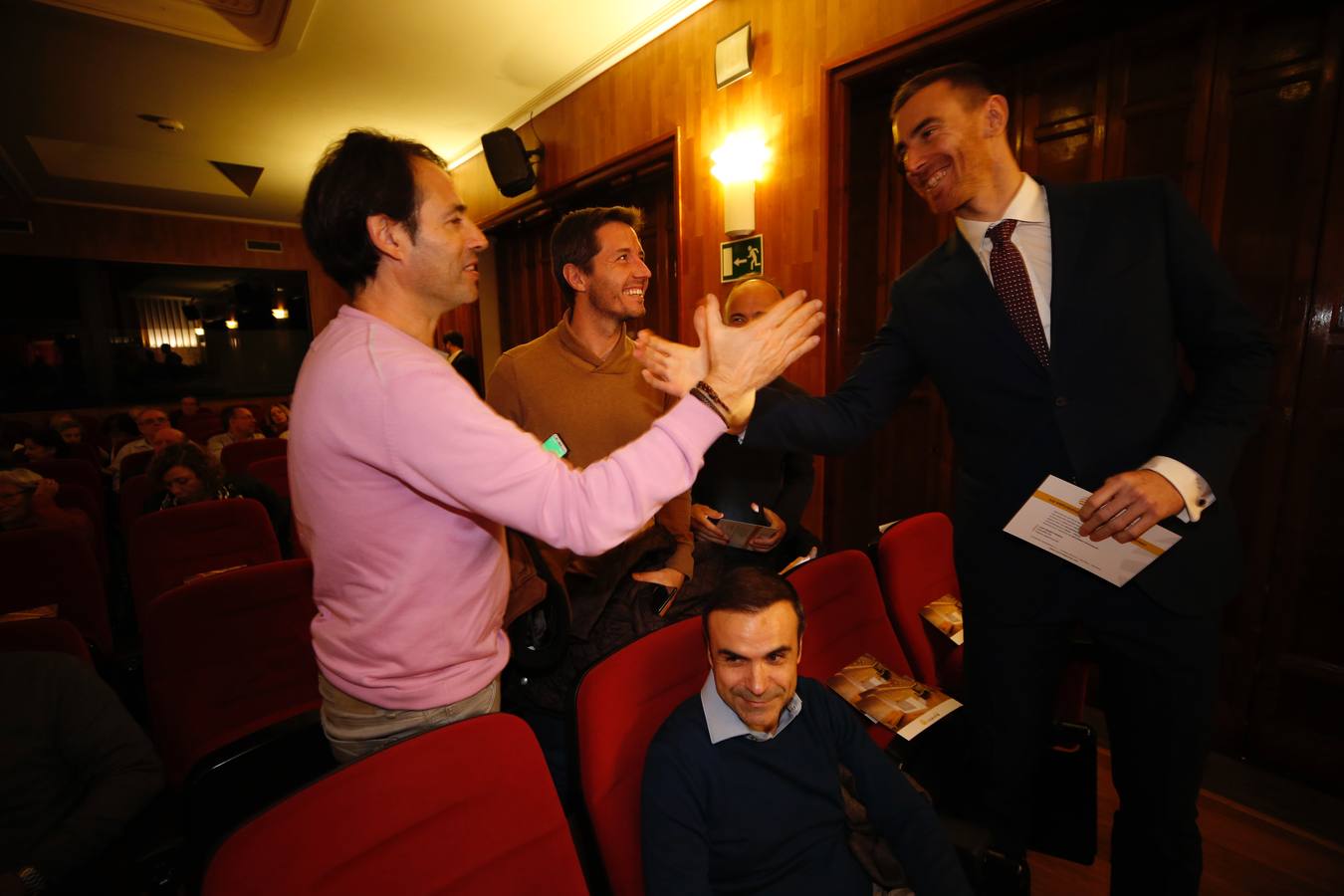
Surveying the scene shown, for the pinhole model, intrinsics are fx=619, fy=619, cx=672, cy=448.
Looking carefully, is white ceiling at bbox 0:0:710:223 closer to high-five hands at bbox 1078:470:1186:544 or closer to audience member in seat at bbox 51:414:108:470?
audience member in seat at bbox 51:414:108:470

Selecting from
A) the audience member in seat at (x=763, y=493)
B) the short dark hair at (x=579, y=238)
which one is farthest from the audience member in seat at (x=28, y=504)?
the audience member in seat at (x=763, y=493)

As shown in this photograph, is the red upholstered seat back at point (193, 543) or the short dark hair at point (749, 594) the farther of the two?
the red upholstered seat back at point (193, 543)

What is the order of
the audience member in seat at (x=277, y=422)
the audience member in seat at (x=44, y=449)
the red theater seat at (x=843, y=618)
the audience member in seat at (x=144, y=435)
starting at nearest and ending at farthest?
the red theater seat at (x=843, y=618) < the audience member in seat at (x=144, y=435) < the audience member in seat at (x=44, y=449) < the audience member in seat at (x=277, y=422)

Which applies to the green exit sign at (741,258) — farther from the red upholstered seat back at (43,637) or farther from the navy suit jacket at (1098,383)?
the red upholstered seat back at (43,637)

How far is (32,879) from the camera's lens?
129 cm

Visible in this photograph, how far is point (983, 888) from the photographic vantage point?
1.16 metres

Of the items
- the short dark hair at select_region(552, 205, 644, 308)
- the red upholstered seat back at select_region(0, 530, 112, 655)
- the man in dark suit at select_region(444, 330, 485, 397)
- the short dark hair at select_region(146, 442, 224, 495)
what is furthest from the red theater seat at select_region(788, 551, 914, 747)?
the man in dark suit at select_region(444, 330, 485, 397)

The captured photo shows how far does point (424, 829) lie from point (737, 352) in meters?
0.87

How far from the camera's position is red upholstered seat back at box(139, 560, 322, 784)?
167 centimetres

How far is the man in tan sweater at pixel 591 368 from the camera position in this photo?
1741 millimetres

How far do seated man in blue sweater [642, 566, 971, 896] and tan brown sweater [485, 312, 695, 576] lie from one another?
0.42 m

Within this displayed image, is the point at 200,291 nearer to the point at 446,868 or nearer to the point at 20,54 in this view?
the point at 20,54

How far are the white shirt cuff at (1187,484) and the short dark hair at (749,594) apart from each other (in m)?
0.72

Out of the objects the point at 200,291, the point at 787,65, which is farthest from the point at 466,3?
the point at 200,291
